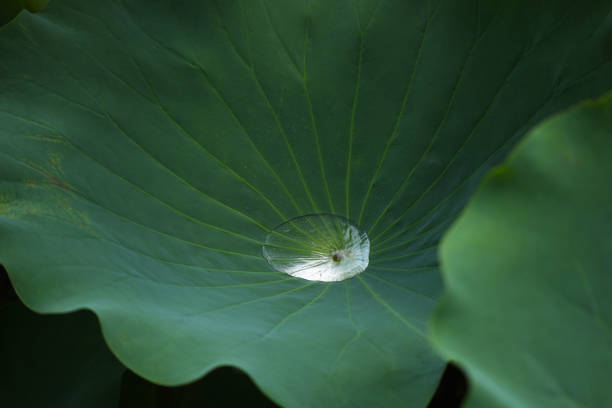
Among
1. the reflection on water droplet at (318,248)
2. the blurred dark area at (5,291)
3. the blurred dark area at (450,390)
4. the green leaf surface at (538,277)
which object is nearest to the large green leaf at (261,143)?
the reflection on water droplet at (318,248)

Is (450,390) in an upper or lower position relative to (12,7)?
lower

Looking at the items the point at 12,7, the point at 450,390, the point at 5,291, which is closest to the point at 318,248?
the point at 450,390

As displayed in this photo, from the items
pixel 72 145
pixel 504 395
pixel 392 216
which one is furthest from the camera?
pixel 392 216

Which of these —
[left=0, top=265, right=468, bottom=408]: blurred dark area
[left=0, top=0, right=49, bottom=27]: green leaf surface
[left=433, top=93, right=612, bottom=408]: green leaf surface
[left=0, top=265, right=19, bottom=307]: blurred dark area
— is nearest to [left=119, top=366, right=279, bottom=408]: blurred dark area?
[left=0, top=265, right=468, bottom=408]: blurred dark area

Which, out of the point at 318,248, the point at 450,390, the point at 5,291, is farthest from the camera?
the point at 5,291

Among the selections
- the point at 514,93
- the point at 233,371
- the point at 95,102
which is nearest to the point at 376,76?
the point at 514,93

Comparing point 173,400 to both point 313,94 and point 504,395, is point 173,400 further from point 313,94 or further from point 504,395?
point 504,395

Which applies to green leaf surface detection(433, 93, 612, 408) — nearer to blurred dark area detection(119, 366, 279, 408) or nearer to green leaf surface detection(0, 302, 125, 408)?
blurred dark area detection(119, 366, 279, 408)

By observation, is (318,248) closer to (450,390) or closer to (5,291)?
(450,390)
